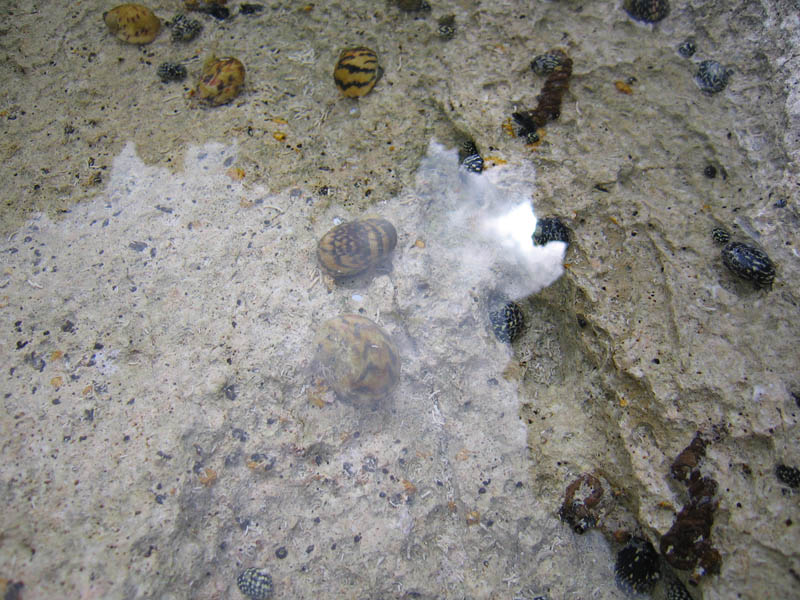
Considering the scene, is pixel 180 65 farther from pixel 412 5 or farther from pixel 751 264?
pixel 751 264

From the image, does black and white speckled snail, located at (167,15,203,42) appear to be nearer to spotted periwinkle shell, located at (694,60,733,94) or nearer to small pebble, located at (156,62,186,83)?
small pebble, located at (156,62,186,83)

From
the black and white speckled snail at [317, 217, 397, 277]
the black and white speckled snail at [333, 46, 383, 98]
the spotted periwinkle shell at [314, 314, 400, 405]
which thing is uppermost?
the black and white speckled snail at [333, 46, 383, 98]

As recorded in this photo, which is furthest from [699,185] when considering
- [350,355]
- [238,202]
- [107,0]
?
[107,0]

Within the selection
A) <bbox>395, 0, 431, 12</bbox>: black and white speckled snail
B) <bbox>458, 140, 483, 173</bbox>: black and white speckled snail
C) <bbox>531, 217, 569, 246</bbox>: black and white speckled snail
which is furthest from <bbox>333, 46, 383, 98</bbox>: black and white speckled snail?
<bbox>531, 217, 569, 246</bbox>: black and white speckled snail

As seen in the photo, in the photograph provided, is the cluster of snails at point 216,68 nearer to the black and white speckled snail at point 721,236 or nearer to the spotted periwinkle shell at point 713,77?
the spotted periwinkle shell at point 713,77

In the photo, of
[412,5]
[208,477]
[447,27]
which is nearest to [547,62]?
Answer: [447,27]

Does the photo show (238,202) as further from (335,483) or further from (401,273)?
(335,483)

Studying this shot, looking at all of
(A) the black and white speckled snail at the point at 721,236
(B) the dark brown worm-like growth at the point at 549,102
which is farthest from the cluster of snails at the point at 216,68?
(A) the black and white speckled snail at the point at 721,236
